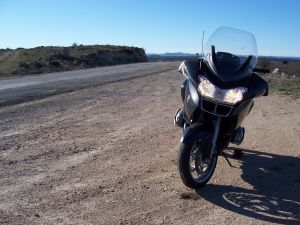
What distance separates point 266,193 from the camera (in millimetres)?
5602

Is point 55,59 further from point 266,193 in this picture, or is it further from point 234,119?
point 266,193

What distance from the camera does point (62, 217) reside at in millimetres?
4691

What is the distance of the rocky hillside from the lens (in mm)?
35713

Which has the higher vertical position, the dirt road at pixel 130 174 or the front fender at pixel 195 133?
the front fender at pixel 195 133

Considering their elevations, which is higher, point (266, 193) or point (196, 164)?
point (196, 164)

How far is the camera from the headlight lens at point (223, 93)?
5426 millimetres

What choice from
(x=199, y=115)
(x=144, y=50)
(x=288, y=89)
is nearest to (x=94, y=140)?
(x=199, y=115)

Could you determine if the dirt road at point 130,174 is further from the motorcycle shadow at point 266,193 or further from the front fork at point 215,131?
the front fork at point 215,131

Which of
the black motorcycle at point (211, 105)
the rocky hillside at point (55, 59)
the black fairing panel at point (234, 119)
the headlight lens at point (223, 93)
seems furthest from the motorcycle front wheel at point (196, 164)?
the rocky hillside at point (55, 59)

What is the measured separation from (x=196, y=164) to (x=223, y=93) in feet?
2.89

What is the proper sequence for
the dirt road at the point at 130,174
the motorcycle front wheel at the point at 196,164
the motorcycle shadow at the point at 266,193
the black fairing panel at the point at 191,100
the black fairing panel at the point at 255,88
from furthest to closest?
the black fairing panel at the point at 191,100 → the black fairing panel at the point at 255,88 → the motorcycle front wheel at the point at 196,164 → the motorcycle shadow at the point at 266,193 → the dirt road at the point at 130,174

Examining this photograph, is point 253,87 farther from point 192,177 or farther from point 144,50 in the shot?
point 144,50

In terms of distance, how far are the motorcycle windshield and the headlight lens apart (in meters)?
0.15

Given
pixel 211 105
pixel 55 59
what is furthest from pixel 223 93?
pixel 55 59
